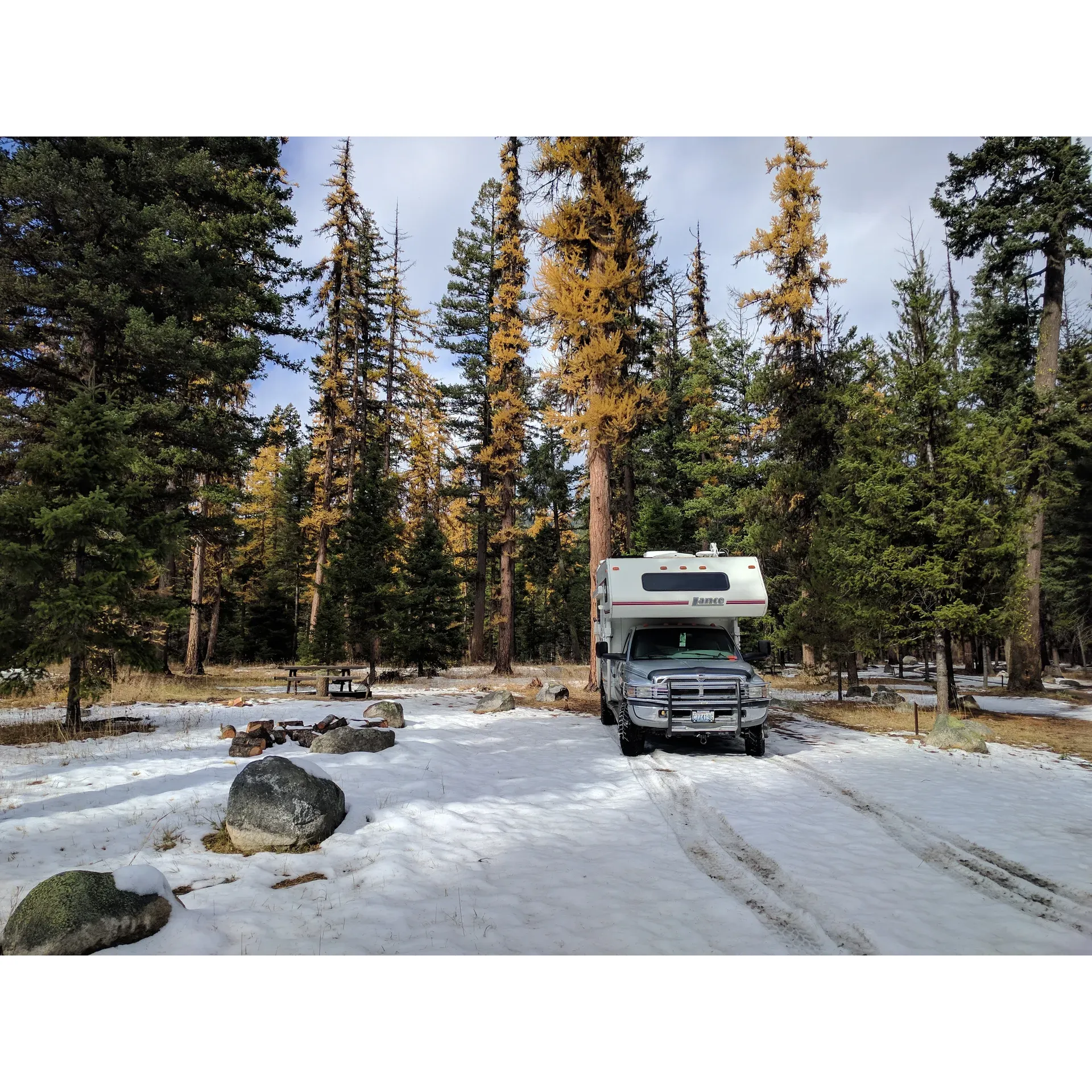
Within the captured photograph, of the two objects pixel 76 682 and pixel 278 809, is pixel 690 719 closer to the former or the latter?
pixel 278 809

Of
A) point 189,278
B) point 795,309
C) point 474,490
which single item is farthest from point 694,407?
point 189,278

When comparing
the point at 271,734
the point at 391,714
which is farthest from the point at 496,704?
→ the point at 271,734

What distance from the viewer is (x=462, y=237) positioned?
31156 millimetres

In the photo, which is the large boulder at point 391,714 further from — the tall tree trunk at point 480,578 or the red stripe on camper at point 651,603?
the tall tree trunk at point 480,578

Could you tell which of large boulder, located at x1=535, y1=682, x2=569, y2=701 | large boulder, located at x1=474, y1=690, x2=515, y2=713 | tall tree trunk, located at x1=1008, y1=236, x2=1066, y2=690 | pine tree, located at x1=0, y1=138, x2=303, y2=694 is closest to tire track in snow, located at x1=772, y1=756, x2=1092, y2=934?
large boulder, located at x1=474, y1=690, x2=515, y2=713

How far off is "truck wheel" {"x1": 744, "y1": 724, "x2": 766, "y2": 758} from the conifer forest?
4.76m

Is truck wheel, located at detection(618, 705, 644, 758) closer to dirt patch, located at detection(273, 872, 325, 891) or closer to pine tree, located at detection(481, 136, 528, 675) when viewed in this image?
dirt patch, located at detection(273, 872, 325, 891)

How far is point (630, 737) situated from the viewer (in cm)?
951

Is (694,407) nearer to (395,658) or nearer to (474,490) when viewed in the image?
→ (474,490)

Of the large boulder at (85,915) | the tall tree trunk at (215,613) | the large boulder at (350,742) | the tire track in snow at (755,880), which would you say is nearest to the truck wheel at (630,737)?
the tire track in snow at (755,880)

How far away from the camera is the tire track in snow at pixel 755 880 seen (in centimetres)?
394

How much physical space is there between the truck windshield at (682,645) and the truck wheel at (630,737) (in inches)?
48.9

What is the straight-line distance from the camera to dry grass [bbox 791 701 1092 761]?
426 inches

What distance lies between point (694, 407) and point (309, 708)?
22046 mm
